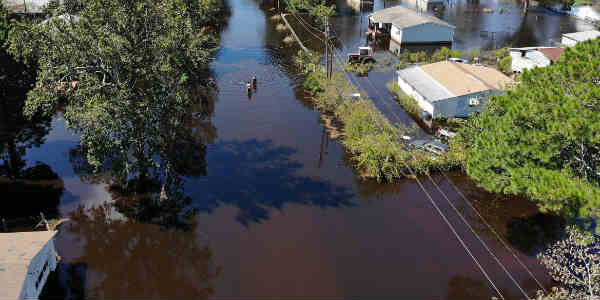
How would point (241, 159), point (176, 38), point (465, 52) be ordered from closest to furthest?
1. point (176, 38)
2. point (241, 159)
3. point (465, 52)

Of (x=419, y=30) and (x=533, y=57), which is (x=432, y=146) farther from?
(x=419, y=30)

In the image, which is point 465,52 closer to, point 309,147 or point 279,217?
point 309,147

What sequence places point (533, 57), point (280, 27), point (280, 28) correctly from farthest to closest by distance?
point (280, 27), point (280, 28), point (533, 57)

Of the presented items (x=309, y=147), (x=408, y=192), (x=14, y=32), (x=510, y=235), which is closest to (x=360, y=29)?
(x=309, y=147)

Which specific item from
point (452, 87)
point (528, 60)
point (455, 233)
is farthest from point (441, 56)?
point (455, 233)

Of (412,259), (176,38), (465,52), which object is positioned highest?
(176,38)

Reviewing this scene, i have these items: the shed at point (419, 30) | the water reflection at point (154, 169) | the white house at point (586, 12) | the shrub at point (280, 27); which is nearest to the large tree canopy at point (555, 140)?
the water reflection at point (154, 169)

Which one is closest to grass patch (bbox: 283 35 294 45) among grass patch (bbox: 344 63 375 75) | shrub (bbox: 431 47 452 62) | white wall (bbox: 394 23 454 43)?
grass patch (bbox: 344 63 375 75)
